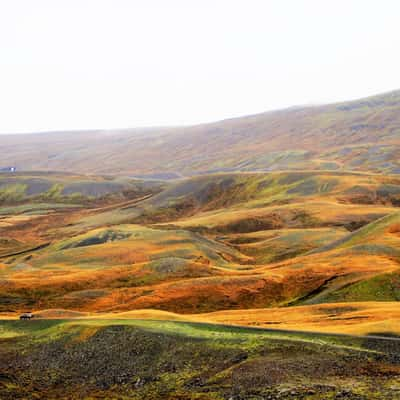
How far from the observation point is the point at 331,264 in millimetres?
49875

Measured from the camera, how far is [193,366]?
984 inches

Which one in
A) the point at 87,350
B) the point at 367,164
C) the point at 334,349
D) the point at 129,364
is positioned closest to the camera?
the point at 334,349

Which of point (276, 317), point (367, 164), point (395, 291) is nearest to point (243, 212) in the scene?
point (395, 291)

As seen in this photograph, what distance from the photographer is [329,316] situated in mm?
32781

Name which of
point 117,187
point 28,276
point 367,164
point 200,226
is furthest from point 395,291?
point 367,164

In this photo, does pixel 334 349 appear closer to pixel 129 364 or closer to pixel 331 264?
pixel 129 364

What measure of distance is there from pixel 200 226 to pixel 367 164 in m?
111

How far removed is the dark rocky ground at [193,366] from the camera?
2164 centimetres

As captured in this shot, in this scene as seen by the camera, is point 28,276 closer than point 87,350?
No

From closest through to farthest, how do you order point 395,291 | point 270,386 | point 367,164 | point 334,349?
point 270,386, point 334,349, point 395,291, point 367,164

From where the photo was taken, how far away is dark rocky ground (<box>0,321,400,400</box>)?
21.6m

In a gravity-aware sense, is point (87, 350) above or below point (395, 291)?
above

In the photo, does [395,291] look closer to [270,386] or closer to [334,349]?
[334,349]

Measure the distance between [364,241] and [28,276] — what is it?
3624 centimetres
